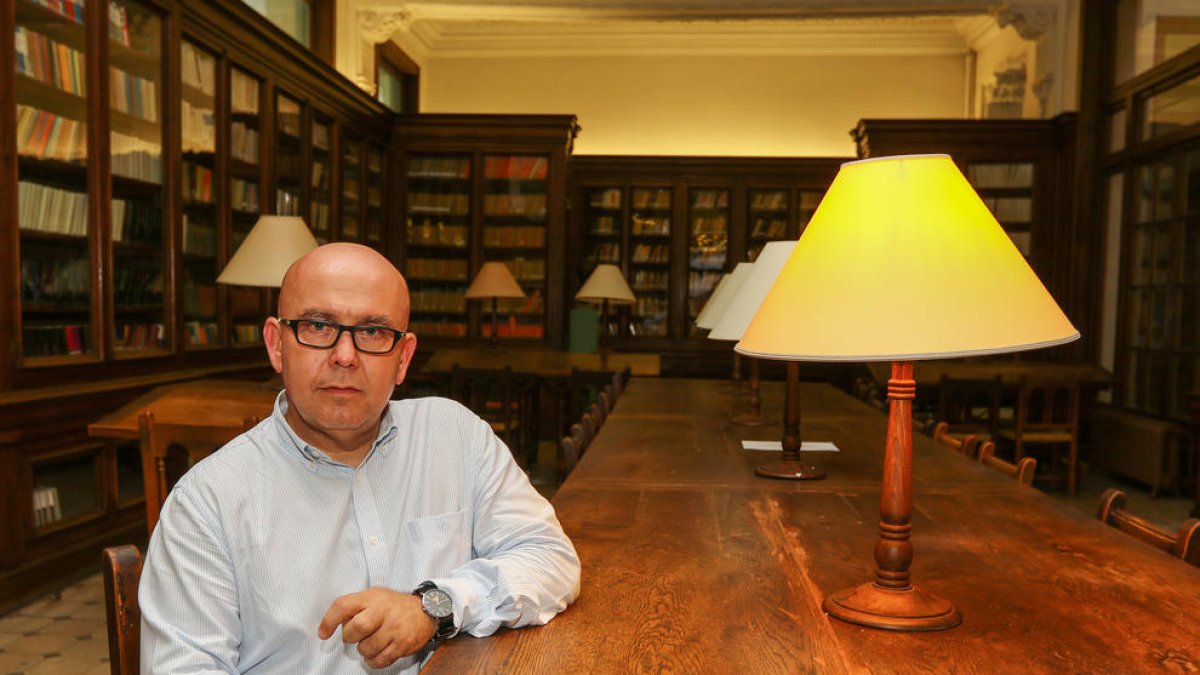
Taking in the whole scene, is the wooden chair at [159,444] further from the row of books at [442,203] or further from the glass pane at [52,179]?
the row of books at [442,203]

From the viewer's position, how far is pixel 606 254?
388 inches

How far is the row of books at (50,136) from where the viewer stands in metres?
3.86

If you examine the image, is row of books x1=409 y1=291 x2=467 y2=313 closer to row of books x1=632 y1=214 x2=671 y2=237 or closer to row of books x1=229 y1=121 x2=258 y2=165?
row of books x1=632 y1=214 x2=671 y2=237

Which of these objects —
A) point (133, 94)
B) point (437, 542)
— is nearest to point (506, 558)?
point (437, 542)

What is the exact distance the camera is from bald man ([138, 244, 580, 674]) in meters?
1.27

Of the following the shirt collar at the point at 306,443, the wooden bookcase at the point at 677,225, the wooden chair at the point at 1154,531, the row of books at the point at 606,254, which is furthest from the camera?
the row of books at the point at 606,254

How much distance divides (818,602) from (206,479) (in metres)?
0.92

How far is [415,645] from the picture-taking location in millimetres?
1277

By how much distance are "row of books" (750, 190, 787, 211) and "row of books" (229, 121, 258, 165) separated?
17.1ft

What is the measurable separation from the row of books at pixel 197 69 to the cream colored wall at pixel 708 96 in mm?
4927

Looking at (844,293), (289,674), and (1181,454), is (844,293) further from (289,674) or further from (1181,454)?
(1181,454)

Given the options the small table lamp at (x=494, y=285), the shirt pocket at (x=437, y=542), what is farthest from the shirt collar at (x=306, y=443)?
the small table lamp at (x=494, y=285)

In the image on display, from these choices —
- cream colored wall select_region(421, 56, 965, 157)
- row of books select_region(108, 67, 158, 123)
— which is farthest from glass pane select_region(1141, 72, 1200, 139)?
row of books select_region(108, 67, 158, 123)

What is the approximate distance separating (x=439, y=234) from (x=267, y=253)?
523 cm
